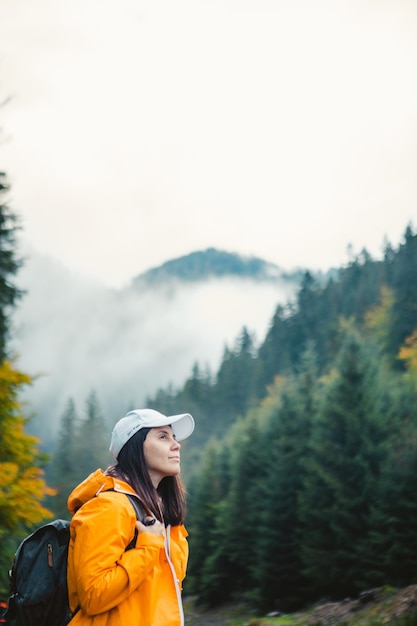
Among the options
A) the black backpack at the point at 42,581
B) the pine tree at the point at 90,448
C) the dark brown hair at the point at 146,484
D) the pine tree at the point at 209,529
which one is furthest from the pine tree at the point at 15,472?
the pine tree at the point at 90,448

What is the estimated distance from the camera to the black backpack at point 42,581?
112 inches

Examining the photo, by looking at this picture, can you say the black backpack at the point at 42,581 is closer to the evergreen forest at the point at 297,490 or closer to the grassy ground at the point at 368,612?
the grassy ground at the point at 368,612

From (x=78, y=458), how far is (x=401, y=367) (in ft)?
112

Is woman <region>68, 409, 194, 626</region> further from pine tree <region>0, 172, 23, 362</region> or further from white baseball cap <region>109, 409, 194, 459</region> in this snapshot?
pine tree <region>0, 172, 23, 362</region>

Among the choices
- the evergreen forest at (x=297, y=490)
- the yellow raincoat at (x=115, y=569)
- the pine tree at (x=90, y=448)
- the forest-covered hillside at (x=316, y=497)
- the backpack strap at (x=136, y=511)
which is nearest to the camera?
the yellow raincoat at (x=115, y=569)

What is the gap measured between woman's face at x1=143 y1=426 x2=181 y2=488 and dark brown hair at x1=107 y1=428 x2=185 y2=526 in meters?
0.03

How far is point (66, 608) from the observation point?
2.91m

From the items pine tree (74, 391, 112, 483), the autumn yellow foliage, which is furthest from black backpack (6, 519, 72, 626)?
pine tree (74, 391, 112, 483)

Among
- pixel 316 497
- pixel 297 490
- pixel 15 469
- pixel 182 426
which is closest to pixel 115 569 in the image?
pixel 182 426

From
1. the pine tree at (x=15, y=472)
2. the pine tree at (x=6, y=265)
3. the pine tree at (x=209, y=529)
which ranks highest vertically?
the pine tree at (x=6, y=265)

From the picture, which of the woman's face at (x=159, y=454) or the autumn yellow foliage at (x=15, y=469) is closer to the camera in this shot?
the woman's face at (x=159, y=454)

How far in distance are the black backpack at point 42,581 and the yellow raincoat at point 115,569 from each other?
0.05 m

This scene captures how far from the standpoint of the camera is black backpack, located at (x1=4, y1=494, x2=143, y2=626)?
2.85 meters

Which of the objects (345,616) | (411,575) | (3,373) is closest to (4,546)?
(3,373)
